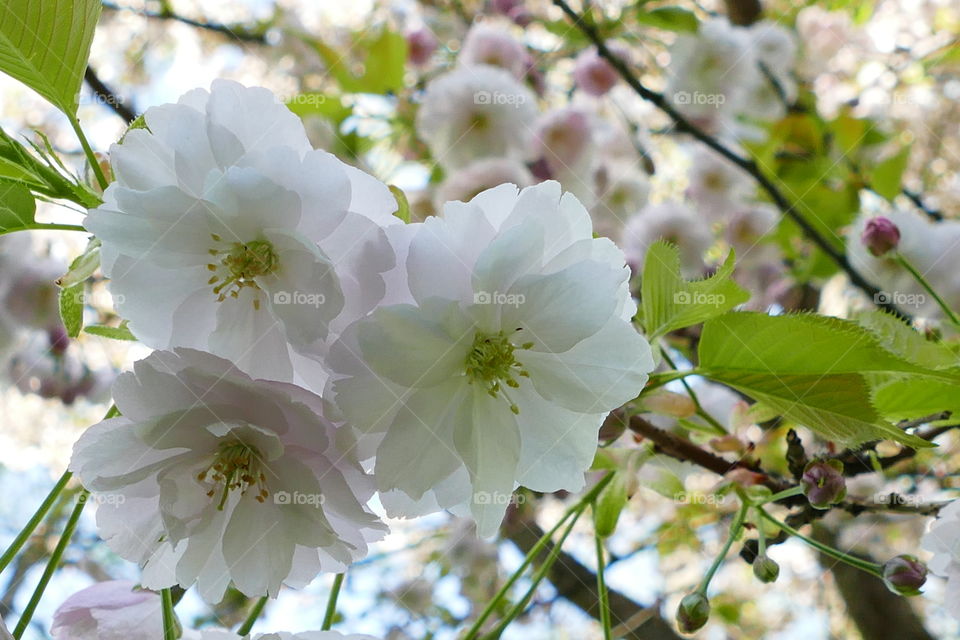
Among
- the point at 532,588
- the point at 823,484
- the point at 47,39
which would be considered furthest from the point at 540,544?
the point at 47,39

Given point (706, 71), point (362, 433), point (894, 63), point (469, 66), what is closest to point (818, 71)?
point (894, 63)

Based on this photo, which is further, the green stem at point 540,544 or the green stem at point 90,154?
the green stem at point 540,544

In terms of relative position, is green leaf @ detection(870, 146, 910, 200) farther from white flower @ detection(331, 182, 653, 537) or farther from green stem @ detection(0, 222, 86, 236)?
green stem @ detection(0, 222, 86, 236)

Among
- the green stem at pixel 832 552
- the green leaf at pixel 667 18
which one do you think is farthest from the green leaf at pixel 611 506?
the green leaf at pixel 667 18

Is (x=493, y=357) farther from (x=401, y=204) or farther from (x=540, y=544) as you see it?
(x=540, y=544)

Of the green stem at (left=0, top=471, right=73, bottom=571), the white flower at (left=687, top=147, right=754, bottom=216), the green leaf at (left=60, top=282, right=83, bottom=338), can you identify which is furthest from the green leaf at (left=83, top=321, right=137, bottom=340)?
the white flower at (left=687, top=147, right=754, bottom=216)

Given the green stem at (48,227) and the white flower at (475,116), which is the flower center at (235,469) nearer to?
A: the green stem at (48,227)

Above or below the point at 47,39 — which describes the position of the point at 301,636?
below
